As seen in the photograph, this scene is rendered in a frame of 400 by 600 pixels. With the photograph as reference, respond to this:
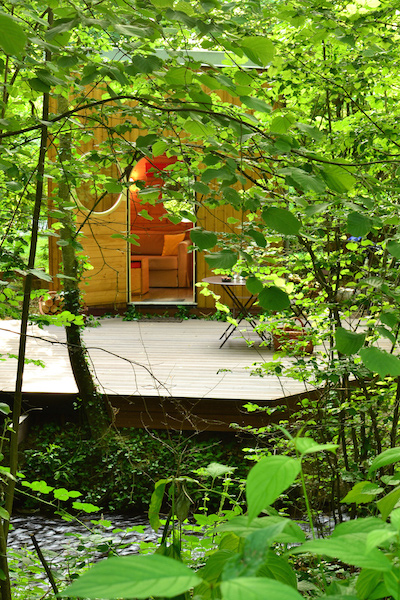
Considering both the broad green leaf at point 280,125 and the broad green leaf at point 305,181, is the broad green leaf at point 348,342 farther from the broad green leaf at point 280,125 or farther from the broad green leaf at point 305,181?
the broad green leaf at point 280,125

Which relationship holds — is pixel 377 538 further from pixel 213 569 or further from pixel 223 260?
pixel 223 260

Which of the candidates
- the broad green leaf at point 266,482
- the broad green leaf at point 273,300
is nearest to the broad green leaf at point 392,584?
the broad green leaf at point 266,482

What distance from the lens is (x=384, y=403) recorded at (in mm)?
3955

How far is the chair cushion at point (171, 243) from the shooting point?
1380 centimetres

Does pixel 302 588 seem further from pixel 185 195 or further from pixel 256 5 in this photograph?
pixel 256 5

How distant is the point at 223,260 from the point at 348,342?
0.32m

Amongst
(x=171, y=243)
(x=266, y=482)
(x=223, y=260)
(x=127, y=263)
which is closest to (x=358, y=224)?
(x=223, y=260)

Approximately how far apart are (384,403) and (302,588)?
3.16 m

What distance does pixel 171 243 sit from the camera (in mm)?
13867

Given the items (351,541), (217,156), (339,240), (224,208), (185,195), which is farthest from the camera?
(224,208)

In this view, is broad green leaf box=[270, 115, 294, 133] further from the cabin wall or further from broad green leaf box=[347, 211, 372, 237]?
the cabin wall

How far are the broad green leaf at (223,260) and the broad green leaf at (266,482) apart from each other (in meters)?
0.75

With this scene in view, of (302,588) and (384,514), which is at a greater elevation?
(384,514)

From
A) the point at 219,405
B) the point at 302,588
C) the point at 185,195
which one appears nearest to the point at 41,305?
the point at 219,405
